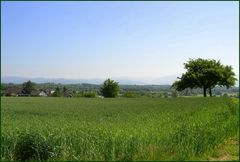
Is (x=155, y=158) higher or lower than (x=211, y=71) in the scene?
lower

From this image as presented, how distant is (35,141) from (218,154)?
19.6 ft

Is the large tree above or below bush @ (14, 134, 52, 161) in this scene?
above

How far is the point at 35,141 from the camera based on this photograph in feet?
47.9

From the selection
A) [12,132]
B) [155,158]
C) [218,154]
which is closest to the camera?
[155,158]

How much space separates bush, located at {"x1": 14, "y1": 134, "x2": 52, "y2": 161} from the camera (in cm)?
1424

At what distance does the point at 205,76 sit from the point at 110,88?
1505 inches

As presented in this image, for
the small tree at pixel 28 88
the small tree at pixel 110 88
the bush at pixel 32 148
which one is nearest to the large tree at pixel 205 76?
the small tree at pixel 110 88

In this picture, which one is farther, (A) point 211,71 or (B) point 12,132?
(A) point 211,71

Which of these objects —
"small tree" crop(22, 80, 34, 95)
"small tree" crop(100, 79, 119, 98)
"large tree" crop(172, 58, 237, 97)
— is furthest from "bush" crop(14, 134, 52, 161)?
"small tree" crop(22, 80, 34, 95)

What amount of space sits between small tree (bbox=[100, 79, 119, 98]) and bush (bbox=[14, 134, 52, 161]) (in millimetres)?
97747

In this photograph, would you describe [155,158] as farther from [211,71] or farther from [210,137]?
[211,71]

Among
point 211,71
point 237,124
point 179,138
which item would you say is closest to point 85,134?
point 179,138

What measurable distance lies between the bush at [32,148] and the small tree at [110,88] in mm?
97747

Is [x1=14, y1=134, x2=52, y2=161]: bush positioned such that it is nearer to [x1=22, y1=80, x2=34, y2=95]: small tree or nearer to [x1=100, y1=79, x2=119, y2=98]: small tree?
[x1=100, y1=79, x2=119, y2=98]: small tree
